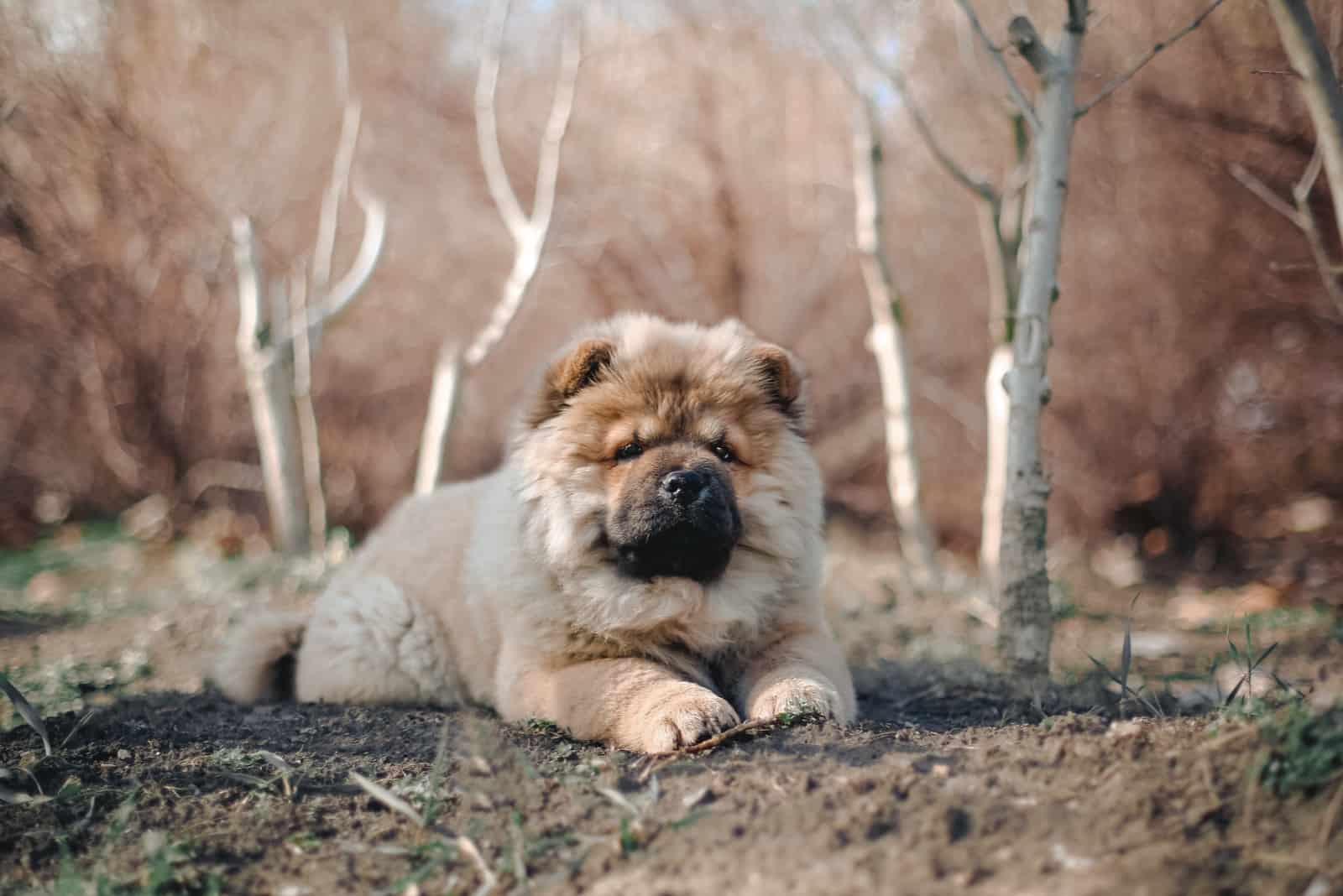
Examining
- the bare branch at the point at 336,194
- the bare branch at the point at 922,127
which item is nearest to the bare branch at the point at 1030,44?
the bare branch at the point at 922,127

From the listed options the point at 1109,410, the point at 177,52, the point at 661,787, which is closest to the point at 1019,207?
the point at 1109,410

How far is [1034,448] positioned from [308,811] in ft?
8.81

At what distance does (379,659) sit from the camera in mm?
3896

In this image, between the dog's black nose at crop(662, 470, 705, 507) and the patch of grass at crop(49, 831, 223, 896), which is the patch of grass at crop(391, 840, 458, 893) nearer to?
the patch of grass at crop(49, 831, 223, 896)

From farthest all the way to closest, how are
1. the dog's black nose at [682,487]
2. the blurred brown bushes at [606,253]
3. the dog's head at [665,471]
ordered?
the blurred brown bushes at [606,253]
the dog's head at [665,471]
the dog's black nose at [682,487]

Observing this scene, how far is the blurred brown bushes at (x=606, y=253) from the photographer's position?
725 centimetres

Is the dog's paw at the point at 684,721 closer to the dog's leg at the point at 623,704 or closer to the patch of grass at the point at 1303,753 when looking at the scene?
the dog's leg at the point at 623,704

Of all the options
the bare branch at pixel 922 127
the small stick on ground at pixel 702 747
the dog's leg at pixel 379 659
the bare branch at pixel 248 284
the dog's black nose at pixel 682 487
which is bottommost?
the dog's leg at pixel 379 659

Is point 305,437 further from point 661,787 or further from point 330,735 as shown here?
point 661,787

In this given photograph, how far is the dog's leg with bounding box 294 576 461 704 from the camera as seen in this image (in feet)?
12.8

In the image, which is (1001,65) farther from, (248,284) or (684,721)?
(248,284)

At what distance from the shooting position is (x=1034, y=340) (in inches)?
143

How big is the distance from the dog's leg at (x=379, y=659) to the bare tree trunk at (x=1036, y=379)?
2.18m

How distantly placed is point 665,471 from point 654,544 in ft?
0.79
